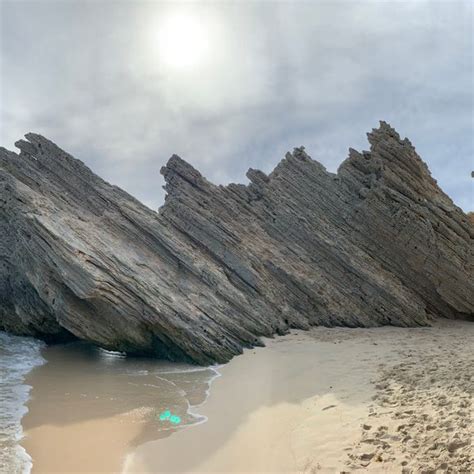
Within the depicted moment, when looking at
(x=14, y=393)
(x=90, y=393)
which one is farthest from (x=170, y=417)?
(x=14, y=393)

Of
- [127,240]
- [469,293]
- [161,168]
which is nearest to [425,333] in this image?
[469,293]

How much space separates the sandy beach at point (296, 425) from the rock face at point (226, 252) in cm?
466

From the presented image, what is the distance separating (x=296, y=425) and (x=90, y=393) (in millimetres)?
7021

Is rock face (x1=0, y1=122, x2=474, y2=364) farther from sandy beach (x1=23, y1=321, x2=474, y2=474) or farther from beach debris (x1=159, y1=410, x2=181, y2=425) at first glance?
beach debris (x1=159, y1=410, x2=181, y2=425)

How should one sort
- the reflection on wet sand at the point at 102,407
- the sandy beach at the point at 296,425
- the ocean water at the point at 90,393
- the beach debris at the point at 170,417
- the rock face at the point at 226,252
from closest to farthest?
the sandy beach at the point at 296,425
the reflection on wet sand at the point at 102,407
the ocean water at the point at 90,393
the beach debris at the point at 170,417
the rock face at the point at 226,252

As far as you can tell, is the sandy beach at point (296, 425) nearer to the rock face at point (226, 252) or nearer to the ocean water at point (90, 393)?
the ocean water at point (90, 393)

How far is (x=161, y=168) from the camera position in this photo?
30.2 meters

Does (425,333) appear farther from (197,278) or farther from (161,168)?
(161,168)

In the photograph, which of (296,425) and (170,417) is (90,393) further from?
(296,425)

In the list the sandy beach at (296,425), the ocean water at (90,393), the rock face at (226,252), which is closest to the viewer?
the sandy beach at (296,425)

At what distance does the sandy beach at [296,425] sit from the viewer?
25.7 feet

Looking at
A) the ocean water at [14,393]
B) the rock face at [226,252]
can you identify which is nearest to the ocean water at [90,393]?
the ocean water at [14,393]

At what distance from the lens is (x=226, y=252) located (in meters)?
26.1

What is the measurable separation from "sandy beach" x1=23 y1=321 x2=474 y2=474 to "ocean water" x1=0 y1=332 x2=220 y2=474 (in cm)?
9
